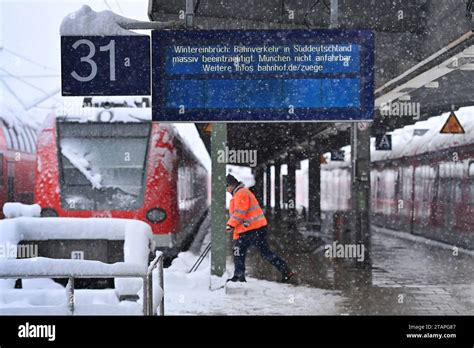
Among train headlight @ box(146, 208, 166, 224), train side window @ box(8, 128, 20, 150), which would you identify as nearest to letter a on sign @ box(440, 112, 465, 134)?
train headlight @ box(146, 208, 166, 224)

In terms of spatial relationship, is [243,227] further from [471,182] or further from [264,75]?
[471,182]

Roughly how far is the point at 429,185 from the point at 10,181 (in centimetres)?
1071

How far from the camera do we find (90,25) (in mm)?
8125

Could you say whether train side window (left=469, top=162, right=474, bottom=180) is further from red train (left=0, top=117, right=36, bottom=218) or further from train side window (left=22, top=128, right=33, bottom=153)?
train side window (left=22, top=128, right=33, bottom=153)

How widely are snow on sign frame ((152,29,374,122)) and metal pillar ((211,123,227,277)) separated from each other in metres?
2.96

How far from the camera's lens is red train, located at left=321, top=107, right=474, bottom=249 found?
1622 cm

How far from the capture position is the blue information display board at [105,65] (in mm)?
7938

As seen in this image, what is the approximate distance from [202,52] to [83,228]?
261cm

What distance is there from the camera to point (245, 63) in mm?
7859

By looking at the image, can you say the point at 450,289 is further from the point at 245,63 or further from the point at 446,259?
the point at 245,63

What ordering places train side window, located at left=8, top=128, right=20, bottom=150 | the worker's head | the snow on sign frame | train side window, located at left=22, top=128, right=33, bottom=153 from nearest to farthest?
the snow on sign frame, the worker's head, train side window, located at left=8, top=128, right=20, bottom=150, train side window, located at left=22, top=128, right=33, bottom=153

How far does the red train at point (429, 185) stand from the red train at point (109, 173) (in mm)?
6937

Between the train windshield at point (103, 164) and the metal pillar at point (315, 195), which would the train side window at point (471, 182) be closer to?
the train windshield at point (103, 164)
